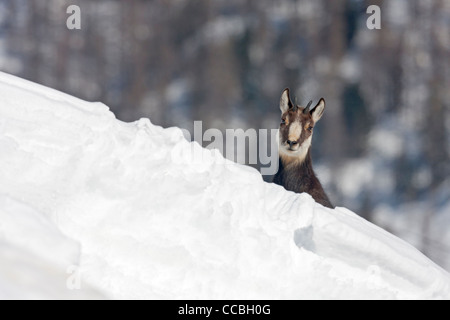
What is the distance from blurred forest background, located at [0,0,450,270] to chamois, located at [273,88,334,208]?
54.5ft

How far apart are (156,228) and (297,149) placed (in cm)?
333

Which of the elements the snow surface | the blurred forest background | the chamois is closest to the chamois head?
the chamois

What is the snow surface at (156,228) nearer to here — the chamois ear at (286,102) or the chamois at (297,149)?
the chamois at (297,149)

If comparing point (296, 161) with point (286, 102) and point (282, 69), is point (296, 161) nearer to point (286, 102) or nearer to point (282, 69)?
point (286, 102)

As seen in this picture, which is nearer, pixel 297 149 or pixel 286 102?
pixel 297 149

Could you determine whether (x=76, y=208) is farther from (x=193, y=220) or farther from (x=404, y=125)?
(x=404, y=125)

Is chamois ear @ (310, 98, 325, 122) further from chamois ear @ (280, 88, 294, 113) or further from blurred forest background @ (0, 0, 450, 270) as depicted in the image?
blurred forest background @ (0, 0, 450, 270)

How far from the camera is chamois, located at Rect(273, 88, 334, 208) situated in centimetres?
779

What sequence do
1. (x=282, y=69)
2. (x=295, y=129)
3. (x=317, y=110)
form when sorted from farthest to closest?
(x=282, y=69), (x=317, y=110), (x=295, y=129)

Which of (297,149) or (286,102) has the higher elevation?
(286,102)

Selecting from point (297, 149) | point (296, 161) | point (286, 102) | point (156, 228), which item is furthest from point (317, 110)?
point (156, 228)

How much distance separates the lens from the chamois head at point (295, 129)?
7789 millimetres

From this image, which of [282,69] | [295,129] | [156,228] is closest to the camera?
[156,228]

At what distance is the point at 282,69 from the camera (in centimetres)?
3062
